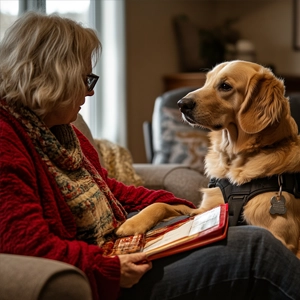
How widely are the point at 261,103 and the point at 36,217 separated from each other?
95 cm

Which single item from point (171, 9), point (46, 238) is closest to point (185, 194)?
point (46, 238)

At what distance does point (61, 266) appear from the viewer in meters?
1.17

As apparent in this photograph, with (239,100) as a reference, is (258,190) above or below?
below

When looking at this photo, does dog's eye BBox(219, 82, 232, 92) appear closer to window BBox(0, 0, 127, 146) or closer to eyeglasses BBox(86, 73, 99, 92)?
eyeglasses BBox(86, 73, 99, 92)

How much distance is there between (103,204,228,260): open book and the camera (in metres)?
1.42

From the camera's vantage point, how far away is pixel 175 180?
2.66 m

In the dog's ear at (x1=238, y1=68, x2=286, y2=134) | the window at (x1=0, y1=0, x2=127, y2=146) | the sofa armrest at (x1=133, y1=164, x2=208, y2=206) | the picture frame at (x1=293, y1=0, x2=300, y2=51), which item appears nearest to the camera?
the dog's ear at (x1=238, y1=68, x2=286, y2=134)

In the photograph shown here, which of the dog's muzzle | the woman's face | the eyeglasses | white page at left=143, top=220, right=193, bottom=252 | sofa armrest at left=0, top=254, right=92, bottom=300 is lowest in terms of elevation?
white page at left=143, top=220, right=193, bottom=252

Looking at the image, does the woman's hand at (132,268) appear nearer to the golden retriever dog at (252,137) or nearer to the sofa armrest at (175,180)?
the golden retriever dog at (252,137)

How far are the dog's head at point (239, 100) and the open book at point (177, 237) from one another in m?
0.43

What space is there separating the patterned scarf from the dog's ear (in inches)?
21.9

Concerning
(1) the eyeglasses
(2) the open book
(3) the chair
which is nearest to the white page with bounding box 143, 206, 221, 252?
(2) the open book

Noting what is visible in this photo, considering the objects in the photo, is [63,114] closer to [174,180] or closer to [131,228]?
[131,228]

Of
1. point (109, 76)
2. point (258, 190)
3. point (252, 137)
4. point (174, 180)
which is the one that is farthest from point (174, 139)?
point (258, 190)
